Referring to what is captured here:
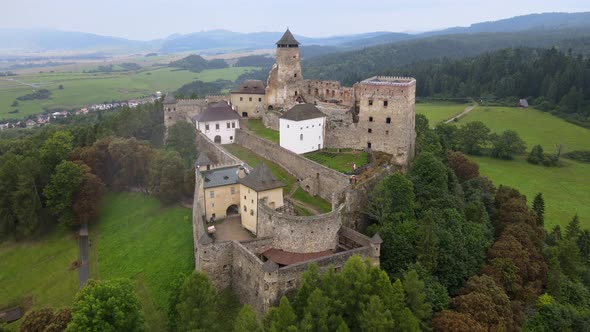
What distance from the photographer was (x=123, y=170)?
193ft

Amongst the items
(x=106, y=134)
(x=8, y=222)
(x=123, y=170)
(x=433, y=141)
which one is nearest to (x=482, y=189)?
(x=433, y=141)

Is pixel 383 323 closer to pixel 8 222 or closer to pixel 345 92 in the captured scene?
pixel 345 92

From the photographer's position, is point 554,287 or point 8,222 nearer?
point 554,287

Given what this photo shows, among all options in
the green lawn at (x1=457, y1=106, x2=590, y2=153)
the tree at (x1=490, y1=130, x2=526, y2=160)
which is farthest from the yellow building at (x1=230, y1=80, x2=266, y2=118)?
the green lawn at (x1=457, y1=106, x2=590, y2=153)

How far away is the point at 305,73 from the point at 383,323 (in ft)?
569

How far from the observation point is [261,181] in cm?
3878

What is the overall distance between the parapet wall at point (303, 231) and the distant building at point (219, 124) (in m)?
26.8

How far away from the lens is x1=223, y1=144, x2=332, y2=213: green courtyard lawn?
143 feet

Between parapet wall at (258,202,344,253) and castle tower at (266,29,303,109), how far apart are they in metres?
29.9

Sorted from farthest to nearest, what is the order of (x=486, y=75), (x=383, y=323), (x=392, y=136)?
(x=486, y=75)
(x=392, y=136)
(x=383, y=323)

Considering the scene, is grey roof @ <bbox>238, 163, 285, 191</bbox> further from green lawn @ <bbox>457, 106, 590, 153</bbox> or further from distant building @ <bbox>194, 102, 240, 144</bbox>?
green lawn @ <bbox>457, 106, 590, 153</bbox>

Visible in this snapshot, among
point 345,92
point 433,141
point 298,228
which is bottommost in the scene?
point 298,228

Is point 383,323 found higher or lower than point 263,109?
lower

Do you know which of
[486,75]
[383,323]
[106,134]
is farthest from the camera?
[486,75]
